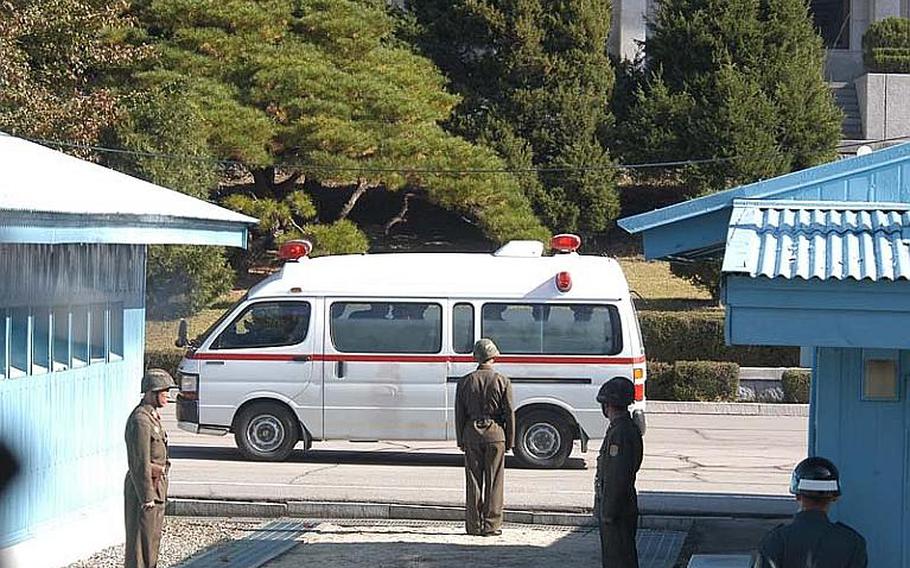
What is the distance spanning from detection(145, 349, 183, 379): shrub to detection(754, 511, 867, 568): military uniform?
19.7 metres

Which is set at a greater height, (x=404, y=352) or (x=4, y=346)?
(x=4, y=346)

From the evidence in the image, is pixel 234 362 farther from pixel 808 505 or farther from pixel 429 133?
pixel 429 133

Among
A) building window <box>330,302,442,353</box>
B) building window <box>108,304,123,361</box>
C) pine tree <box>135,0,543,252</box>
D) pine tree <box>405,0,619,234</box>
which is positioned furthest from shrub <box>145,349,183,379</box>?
building window <box>108,304,123,361</box>

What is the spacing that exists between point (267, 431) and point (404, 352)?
1855mm

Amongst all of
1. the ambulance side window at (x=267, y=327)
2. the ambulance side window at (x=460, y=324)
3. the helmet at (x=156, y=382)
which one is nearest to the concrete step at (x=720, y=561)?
the helmet at (x=156, y=382)

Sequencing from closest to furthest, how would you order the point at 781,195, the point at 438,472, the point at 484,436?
the point at 781,195 → the point at 484,436 → the point at 438,472

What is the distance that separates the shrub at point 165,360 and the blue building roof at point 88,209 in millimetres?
13493

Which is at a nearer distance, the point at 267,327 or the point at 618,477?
the point at 618,477

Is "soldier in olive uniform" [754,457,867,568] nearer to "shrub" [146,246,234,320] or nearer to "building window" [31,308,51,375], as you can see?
"building window" [31,308,51,375]

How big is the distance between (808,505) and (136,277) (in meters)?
6.72

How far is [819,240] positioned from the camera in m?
8.17

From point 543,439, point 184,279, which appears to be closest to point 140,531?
point 543,439

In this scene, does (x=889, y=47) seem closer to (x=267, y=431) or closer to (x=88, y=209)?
(x=267, y=431)

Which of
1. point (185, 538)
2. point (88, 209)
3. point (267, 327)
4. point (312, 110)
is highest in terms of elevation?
point (312, 110)
